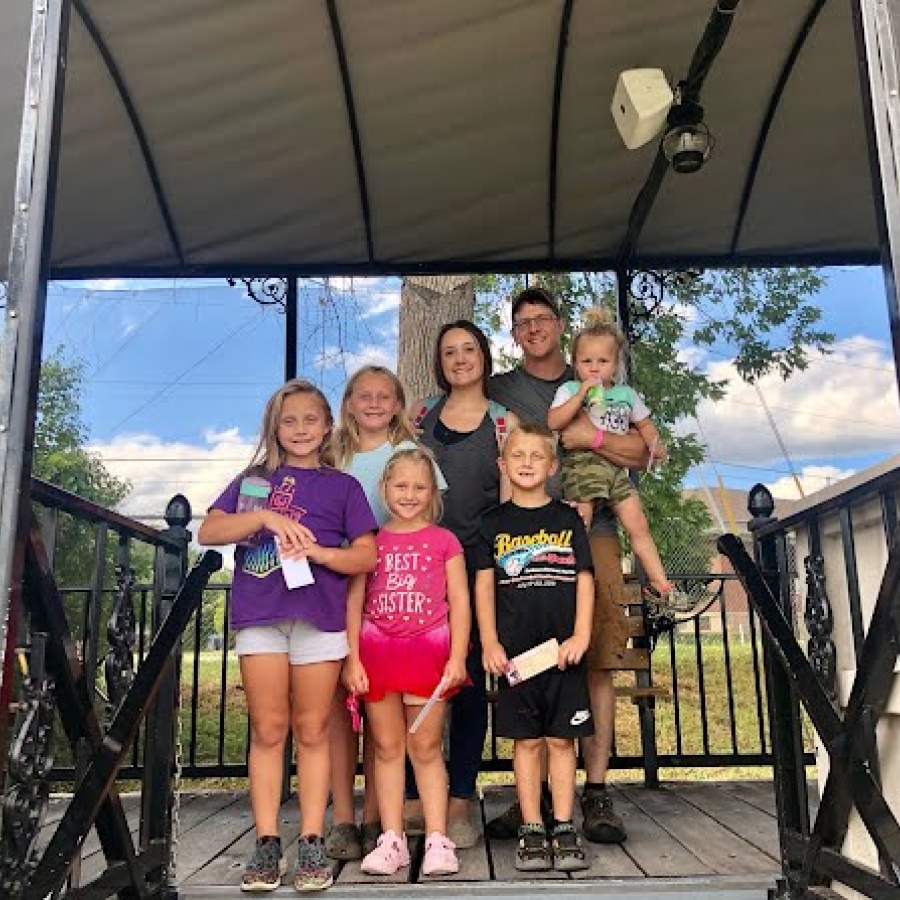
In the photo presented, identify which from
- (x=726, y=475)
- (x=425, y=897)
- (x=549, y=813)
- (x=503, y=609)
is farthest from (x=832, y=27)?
(x=726, y=475)

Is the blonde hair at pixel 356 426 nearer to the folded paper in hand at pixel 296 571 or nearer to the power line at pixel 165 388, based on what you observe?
the folded paper in hand at pixel 296 571

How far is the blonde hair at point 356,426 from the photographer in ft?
9.50

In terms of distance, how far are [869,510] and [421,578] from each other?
1.20m

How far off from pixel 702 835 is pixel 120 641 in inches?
77.7

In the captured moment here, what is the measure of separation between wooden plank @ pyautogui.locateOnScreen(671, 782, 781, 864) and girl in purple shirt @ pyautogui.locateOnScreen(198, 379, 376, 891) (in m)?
1.40

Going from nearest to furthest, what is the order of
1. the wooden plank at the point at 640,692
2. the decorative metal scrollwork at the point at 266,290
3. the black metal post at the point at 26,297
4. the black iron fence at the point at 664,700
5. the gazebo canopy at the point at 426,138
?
the black metal post at the point at 26,297
the gazebo canopy at the point at 426,138
the wooden plank at the point at 640,692
the black iron fence at the point at 664,700
the decorative metal scrollwork at the point at 266,290

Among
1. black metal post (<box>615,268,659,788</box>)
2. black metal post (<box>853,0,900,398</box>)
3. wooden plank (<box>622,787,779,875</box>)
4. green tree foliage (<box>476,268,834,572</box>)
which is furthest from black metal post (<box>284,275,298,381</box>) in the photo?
green tree foliage (<box>476,268,834,572</box>)

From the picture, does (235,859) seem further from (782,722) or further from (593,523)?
(782,722)

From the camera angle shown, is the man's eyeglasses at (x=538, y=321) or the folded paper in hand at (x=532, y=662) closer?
the folded paper in hand at (x=532, y=662)

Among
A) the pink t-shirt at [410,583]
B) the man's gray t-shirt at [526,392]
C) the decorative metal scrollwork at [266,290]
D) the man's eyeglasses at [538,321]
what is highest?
the decorative metal scrollwork at [266,290]

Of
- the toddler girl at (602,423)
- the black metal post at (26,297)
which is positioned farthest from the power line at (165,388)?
the black metal post at (26,297)

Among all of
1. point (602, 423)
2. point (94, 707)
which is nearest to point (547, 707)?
point (602, 423)

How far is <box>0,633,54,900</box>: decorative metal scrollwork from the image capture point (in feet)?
5.24

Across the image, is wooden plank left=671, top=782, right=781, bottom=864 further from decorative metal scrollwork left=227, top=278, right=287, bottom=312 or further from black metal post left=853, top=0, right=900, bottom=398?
decorative metal scrollwork left=227, top=278, right=287, bottom=312
